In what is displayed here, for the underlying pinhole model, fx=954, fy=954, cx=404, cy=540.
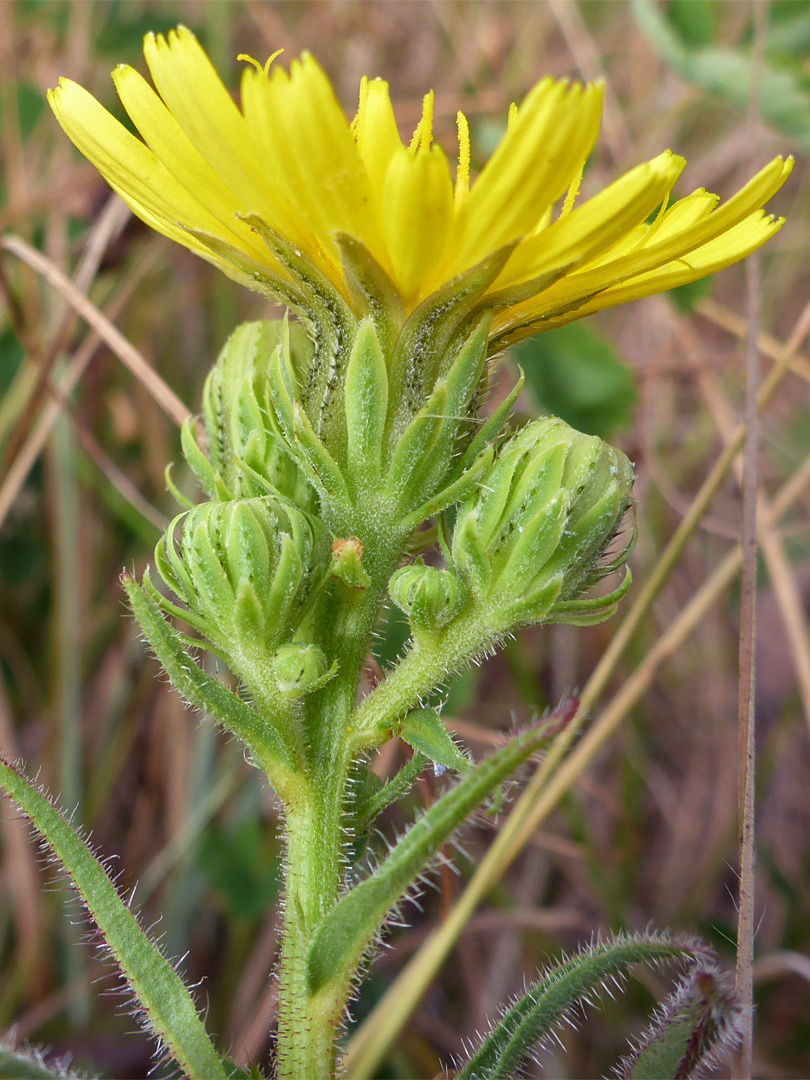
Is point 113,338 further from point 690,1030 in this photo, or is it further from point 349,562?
point 690,1030

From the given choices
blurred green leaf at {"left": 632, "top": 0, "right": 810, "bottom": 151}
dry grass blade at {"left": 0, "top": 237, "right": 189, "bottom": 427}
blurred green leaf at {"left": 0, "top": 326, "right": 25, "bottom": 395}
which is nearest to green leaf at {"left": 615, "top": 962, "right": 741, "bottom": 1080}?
dry grass blade at {"left": 0, "top": 237, "right": 189, "bottom": 427}

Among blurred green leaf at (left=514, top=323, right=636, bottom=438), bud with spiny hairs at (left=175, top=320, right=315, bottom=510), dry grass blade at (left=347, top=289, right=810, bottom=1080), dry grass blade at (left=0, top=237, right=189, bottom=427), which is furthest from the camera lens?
blurred green leaf at (left=514, top=323, right=636, bottom=438)

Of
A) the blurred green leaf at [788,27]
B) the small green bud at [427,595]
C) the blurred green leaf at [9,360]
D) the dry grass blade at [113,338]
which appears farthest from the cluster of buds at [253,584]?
the blurred green leaf at [788,27]

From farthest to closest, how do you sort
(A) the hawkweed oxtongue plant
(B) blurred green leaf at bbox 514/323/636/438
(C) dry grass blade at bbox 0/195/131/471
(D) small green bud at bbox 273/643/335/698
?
(B) blurred green leaf at bbox 514/323/636/438
(C) dry grass blade at bbox 0/195/131/471
(D) small green bud at bbox 273/643/335/698
(A) the hawkweed oxtongue plant

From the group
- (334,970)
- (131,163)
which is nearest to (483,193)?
(131,163)

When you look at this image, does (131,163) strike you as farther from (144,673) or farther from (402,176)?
(144,673)

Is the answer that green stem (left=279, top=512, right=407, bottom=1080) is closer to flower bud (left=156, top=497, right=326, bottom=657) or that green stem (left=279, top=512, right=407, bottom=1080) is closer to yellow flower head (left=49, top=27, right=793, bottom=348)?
flower bud (left=156, top=497, right=326, bottom=657)

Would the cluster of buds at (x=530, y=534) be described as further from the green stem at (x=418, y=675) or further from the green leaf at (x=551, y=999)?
the green leaf at (x=551, y=999)
